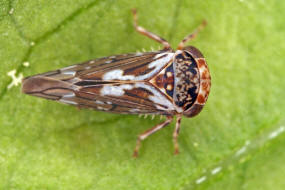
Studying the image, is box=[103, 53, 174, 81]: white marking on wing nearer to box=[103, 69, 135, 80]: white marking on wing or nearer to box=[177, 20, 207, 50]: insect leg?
box=[103, 69, 135, 80]: white marking on wing

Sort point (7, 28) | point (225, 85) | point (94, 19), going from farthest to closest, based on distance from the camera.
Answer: point (225, 85) < point (94, 19) < point (7, 28)

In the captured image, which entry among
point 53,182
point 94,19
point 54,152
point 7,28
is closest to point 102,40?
point 94,19

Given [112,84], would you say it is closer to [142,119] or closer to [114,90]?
[114,90]

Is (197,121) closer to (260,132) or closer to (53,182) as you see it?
(260,132)

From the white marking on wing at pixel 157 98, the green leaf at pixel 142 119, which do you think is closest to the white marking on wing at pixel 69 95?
the green leaf at pixel 142 119

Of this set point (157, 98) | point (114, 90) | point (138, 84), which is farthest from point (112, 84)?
point (157, 98)

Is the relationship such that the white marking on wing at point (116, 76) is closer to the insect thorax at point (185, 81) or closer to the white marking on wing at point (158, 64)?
the white marking on wing at point (158, 64)

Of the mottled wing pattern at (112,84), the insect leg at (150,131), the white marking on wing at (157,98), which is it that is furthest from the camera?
the insect leg at (150,131)
